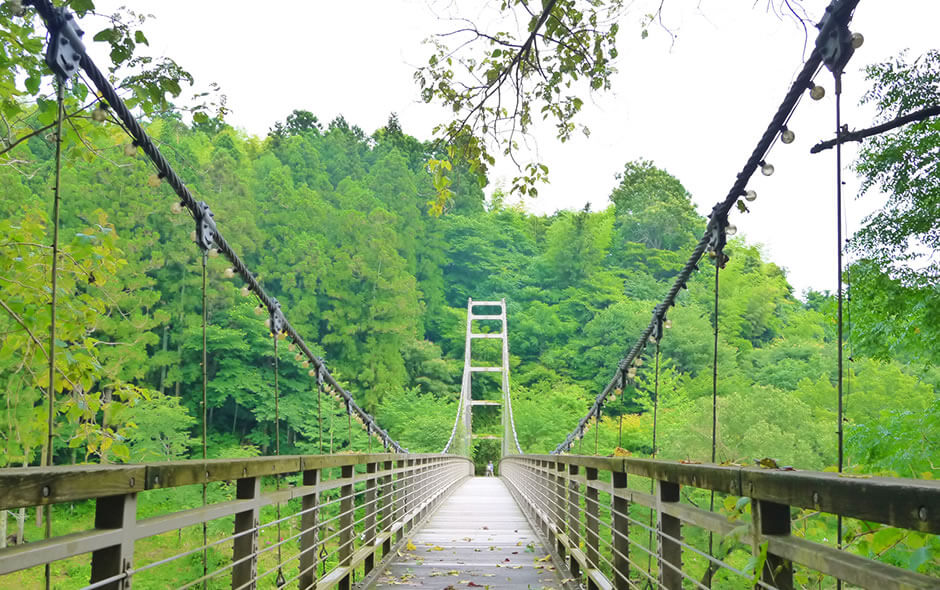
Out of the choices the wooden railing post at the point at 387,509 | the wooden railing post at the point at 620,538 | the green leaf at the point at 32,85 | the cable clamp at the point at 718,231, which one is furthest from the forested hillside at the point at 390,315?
the wooden railing post at the point at 620,538

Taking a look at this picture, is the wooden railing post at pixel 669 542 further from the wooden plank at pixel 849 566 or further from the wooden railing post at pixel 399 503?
the wooden railing post at pixel 399 503

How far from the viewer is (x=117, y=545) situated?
4.25ft

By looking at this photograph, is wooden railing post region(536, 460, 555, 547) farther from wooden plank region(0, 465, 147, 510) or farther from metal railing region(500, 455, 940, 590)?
wooden plank region(0, 465, 147, 510)

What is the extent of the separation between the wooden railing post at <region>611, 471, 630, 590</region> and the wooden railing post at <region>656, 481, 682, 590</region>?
58 centimetres

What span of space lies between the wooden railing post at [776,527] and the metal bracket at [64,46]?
2.34m

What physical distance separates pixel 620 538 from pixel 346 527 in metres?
1.47

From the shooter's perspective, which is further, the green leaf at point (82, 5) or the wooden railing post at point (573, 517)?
the wooden railing post at point (573, 517)

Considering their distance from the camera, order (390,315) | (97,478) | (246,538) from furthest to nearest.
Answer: (390,315) < (246,538) < (97,478)

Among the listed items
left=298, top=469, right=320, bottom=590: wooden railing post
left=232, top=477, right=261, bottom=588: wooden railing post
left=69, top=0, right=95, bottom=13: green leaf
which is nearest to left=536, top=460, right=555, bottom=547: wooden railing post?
left=298, top=469, right=320, bottom=590: wooden railing post

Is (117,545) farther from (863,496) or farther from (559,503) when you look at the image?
(559,503)

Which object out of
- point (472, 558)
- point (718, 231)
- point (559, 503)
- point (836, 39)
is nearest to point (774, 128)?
point (836, 39)

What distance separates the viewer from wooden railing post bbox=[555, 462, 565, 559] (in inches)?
180

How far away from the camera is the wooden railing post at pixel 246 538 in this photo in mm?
2105

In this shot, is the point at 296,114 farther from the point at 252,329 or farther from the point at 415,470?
the point at 415,470
